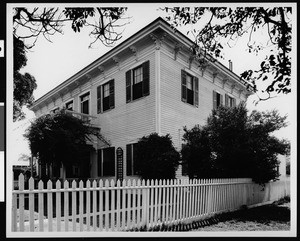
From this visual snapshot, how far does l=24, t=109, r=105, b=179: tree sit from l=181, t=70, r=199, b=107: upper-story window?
4.08 metres

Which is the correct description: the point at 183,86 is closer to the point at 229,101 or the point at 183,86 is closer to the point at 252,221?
the point at 229,101

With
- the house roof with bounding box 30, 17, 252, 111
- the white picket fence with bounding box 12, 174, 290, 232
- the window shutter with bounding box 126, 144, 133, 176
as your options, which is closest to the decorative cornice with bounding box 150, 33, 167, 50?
the house roof with bounding box 30, 17, 252, 111

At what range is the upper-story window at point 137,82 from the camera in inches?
408

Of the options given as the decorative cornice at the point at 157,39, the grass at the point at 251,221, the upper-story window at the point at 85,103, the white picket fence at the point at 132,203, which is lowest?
the grass at the point at 251,221

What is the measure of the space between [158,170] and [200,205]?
1824mm

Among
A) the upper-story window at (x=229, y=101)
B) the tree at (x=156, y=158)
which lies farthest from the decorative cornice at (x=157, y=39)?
the upper-story window at (x=229, y=101)

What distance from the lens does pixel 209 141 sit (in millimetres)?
9281

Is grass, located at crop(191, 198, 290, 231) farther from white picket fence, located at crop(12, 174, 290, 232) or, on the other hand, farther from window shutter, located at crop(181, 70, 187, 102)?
window shutter, located at crop(181, 70, 187, 102)

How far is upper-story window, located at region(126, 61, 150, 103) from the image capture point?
10.4m

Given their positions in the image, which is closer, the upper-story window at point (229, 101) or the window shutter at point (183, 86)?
the window shutter at point (183, 86)

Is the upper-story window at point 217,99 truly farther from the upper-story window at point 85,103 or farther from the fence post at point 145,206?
the fence post at point 145,206

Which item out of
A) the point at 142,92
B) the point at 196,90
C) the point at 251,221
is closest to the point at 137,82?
the point at 142,92

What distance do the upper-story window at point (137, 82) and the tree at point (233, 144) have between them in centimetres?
244

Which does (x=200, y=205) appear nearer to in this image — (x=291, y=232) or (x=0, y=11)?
(x=291, y=232)
